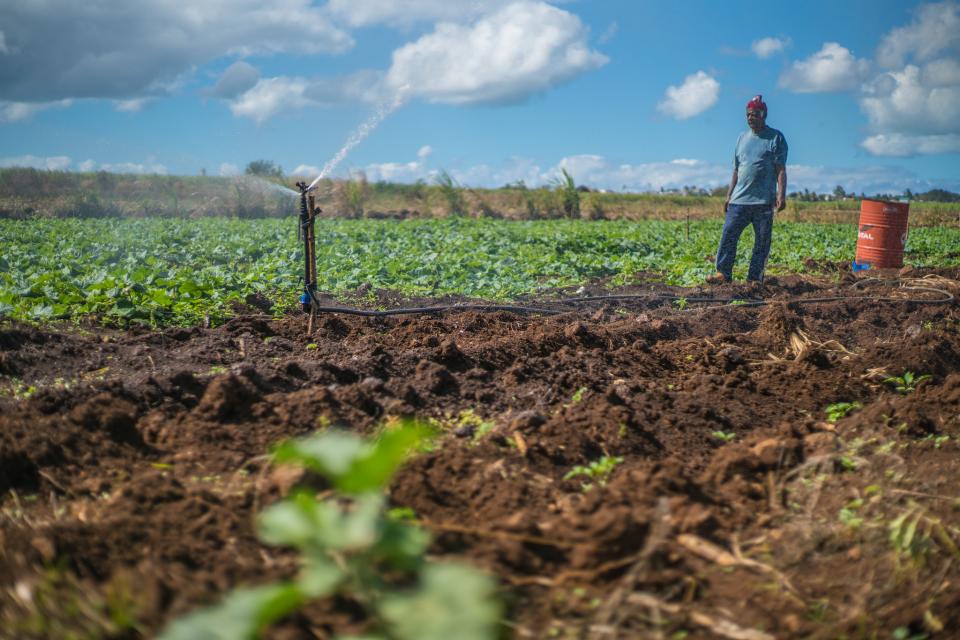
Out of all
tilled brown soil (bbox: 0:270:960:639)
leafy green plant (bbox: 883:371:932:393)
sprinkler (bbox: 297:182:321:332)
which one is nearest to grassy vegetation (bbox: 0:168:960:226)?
sprinkler (bbox: 297:182:321:332)

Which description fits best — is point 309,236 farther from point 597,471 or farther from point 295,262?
point 295,262

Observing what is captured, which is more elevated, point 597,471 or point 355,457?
point 355,457

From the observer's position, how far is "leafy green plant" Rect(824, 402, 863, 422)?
404cm

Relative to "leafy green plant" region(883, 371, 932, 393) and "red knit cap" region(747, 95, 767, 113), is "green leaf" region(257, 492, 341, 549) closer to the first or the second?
"leafy green plant" region(883, 371, 932, 393)

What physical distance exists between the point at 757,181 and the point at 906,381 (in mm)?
4501

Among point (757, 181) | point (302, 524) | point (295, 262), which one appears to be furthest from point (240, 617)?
point (295, 262)

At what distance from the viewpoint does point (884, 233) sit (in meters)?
10.9

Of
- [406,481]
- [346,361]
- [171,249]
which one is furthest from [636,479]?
[171,249]

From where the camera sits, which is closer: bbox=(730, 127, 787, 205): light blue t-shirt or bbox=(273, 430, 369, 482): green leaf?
bbox=(273, 430, 369, 482): green leaf

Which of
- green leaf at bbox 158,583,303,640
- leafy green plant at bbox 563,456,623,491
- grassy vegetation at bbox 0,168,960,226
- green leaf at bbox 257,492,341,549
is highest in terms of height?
grassy vegetation at bbox 0,168,960,226

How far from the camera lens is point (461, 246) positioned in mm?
13484

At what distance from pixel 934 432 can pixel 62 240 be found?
604 inches

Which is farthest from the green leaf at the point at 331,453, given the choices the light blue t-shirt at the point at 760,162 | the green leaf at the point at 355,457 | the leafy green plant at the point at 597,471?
the light blue t-shirt at the point at 760,162

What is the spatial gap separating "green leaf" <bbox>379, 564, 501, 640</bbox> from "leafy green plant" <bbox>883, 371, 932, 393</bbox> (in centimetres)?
403
